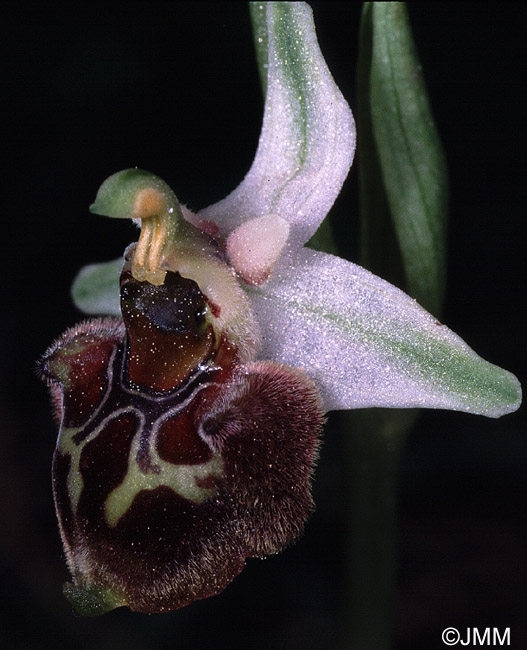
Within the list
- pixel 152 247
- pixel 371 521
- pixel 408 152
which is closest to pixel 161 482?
pixel 152 247

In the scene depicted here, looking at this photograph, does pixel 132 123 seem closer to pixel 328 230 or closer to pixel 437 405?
pixel 328 230

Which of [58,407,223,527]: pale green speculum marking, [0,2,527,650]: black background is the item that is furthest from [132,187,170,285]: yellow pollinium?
[0,2,527,650]: black background

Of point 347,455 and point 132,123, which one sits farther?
point 132,123

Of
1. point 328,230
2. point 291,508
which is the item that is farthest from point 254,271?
point 291,508

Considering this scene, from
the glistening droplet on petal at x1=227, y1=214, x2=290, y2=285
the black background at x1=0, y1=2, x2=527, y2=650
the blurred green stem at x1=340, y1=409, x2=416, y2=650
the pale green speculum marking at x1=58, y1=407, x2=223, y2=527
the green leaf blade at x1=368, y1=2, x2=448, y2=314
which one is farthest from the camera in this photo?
the black background at x1=0, y1=2, x2=527, y2=650

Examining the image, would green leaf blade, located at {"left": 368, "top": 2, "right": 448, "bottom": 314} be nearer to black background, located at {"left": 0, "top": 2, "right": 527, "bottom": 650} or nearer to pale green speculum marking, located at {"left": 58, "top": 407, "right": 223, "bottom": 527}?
pale green speculum marking, located at {"left": 58, "top": 407, "right": 223, "bottom": 527}

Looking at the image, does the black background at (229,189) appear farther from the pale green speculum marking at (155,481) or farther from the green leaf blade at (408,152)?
the pale green speculum marking at (155,481)
